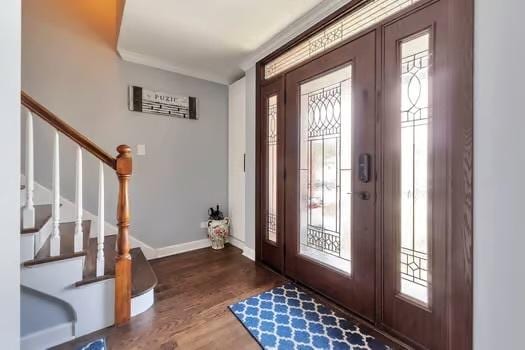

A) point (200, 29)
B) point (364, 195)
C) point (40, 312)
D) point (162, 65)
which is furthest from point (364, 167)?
point (162, 65)

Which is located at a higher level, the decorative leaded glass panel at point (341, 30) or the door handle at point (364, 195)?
the decorative leaded glass panel at point (341, 30)

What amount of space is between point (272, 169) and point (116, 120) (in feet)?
5.88

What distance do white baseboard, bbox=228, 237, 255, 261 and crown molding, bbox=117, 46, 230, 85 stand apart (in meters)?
2.17

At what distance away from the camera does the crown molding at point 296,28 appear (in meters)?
1.76

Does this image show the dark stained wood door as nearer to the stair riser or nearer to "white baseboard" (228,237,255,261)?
"white baseboard" (228,237,255,261)

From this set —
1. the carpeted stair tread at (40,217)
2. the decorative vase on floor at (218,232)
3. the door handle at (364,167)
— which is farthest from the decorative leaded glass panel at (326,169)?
the carpeted stair tread at (40,217)

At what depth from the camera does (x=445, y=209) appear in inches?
49.1

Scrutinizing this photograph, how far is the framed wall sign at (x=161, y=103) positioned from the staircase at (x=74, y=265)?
1188mm

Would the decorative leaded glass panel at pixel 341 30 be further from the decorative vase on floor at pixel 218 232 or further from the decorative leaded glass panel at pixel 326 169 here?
the decorative vase on floor at pixel 218 232

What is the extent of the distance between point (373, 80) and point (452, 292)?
4.25 ft
